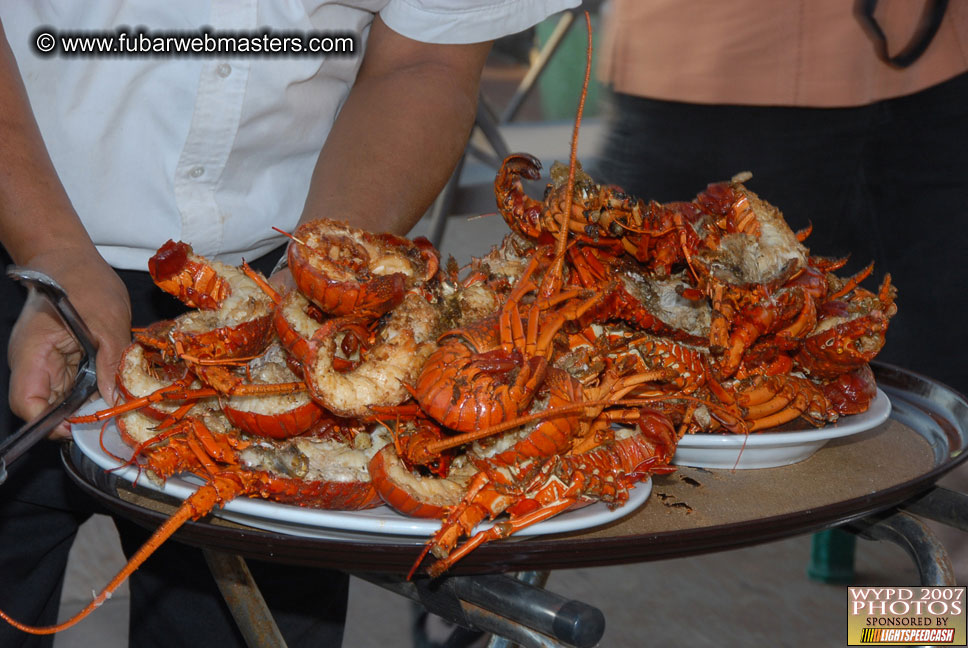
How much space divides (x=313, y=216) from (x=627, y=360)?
495mm

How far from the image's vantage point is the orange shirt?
6.39 feet

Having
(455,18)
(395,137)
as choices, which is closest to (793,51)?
(455,18)

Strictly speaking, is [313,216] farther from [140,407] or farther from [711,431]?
[711,431]

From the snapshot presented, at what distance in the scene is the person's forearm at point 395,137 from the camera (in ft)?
4.42

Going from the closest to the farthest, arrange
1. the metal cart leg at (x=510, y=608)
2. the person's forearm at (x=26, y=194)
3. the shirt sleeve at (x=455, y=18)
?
1. the metal cart leg at (x=510, y=608)
2. the person's forearm at (x=26, y=194)
3. the shirt sleeve at (x=455, y=18)

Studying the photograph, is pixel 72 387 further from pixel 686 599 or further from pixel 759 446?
pixel 686 599

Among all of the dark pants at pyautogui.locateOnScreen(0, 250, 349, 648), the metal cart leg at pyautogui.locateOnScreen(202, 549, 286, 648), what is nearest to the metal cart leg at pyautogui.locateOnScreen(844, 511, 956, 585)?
the metal cart leg at pyautogui.locateOnScreen(202, 549, 286, 648)

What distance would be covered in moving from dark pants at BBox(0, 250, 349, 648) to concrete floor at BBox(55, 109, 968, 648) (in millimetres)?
1123

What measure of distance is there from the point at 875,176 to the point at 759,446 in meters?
1.32

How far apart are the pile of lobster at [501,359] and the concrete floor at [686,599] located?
132cm

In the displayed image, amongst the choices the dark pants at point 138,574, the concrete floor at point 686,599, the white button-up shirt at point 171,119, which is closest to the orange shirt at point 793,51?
the concrete floor at point 686,599

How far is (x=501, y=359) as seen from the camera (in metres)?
0.95

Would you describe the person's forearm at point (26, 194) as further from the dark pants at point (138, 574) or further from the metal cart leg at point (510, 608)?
the metal cart leg at point (510, 608)

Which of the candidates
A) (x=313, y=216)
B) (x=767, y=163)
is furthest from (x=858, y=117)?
(x=313, y=216)
